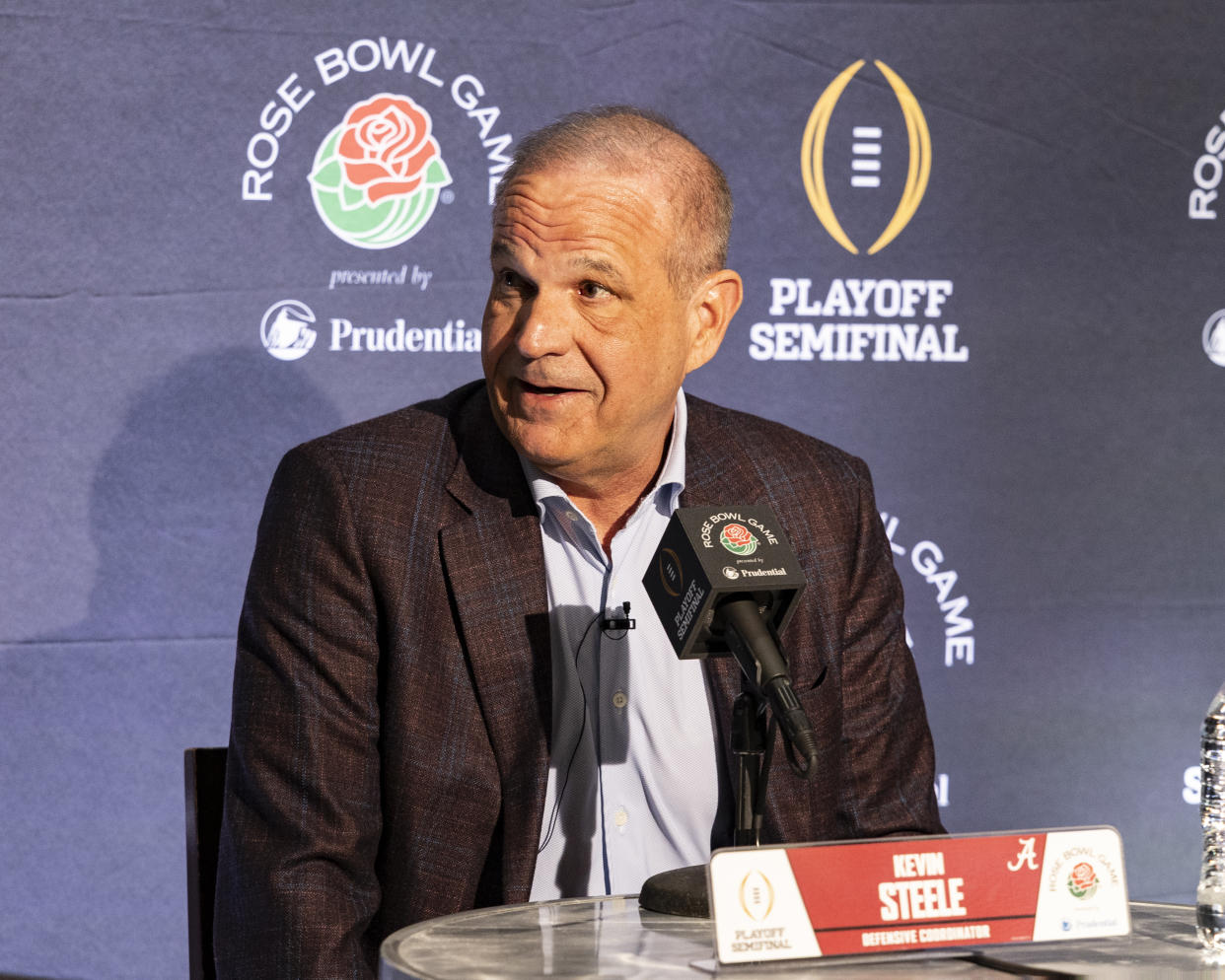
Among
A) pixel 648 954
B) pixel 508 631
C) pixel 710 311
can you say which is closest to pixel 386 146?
pixel 710 311

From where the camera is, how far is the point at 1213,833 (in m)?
1.31

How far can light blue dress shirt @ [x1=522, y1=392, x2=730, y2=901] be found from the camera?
1.85 meters

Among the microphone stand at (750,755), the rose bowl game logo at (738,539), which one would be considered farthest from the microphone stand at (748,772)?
the rose bowl game logo at (738,539)

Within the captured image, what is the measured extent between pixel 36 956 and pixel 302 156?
171cm

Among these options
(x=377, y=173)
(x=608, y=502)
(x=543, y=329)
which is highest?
(x=377, y=173)

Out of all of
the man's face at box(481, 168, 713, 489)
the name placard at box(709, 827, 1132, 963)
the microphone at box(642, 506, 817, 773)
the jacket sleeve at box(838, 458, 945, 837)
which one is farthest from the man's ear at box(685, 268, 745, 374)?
the name placard at box(709, 827, 1132, 963)

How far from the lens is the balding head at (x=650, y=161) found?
5.98 feet

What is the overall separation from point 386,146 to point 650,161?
Answer: 1.15m

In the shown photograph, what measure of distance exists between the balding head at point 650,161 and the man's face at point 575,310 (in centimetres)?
2

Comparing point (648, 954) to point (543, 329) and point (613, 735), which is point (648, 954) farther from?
point (543, 329)

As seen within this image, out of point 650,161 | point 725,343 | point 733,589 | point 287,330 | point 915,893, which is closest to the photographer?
point 915,893

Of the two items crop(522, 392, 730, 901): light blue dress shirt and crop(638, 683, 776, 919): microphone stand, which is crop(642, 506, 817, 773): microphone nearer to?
crop(638, 683, 776, 919): microphone stand

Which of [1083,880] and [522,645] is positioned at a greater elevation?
[522,645]

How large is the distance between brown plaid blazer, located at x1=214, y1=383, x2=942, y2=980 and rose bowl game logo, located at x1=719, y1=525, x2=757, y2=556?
63 cm
